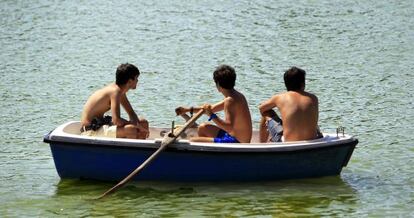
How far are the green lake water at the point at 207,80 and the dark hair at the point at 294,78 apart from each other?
1.06 m

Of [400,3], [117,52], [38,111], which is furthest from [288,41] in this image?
[38,111]

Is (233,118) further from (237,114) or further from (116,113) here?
(116,113)

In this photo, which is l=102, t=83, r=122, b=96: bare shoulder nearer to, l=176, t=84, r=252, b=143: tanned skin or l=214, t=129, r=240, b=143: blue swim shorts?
l=176, t=84, r=252, b=143: tanned skin

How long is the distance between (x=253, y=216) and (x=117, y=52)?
43.1ft

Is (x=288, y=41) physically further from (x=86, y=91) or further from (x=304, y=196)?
(x=304, y=196)

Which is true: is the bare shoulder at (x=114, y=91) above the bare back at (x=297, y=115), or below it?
above


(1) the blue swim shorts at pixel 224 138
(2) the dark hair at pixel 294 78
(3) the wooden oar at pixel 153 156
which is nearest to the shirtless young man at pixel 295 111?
(2) the dark hair at pixel 294 78

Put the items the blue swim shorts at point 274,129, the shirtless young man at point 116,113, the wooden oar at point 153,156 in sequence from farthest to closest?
the blue swim shorts at point 274,129 < the shirtless young man at point 116,113 < the wooden oar at point 153,156

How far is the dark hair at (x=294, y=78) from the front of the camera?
12.9 m

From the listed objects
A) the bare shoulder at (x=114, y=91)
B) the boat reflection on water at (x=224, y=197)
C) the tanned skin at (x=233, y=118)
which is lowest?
the boat reflection on water at (x=224, y=197)

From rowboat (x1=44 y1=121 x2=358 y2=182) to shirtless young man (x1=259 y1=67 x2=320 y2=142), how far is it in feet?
0.67

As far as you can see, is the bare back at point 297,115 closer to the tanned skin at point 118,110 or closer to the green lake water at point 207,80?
the green lake water at point 207,80

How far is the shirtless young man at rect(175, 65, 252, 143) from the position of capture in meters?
12.9

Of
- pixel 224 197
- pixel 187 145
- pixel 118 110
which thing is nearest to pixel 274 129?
pixel 224 197
